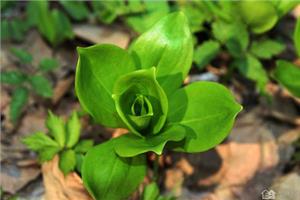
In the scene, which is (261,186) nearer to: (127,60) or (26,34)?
(127,60)

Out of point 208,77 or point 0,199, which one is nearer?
point 0,199

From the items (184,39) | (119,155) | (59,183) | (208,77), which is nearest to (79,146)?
(59,183)

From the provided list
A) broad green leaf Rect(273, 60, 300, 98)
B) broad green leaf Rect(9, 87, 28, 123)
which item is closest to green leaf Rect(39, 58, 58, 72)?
broad green leaf Rect(9, 87, 28, 123)

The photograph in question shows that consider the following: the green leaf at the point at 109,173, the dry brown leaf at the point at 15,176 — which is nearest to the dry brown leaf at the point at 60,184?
the dry brown leaf at the point at 15,176

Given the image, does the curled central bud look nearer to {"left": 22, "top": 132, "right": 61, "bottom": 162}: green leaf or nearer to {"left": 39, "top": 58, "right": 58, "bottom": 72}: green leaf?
{"left": 22, "top": 132, "right": 61, "bottom": 162}: green leaf

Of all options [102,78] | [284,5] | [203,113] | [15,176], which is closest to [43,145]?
[15,176]
